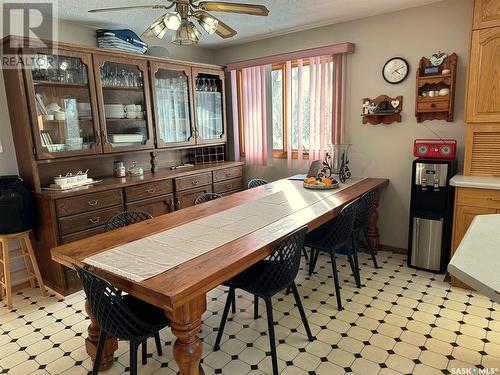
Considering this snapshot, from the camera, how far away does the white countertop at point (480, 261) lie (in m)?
1.05

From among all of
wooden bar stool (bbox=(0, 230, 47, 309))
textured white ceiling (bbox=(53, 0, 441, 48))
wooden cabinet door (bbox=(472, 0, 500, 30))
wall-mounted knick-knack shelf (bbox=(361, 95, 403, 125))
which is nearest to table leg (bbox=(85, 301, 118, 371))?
wooden bar stool (bbox=(0, 230, 47, 309))

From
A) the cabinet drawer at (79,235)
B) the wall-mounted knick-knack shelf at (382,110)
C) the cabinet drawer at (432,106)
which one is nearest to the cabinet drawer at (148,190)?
the cabinet drawer at (79,235)

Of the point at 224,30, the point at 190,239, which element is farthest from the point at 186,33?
the point at 190,239

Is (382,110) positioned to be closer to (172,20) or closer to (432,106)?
(432,106)

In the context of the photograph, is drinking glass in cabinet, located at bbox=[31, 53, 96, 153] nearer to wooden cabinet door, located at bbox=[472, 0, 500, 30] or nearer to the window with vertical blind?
the window with vertical blind

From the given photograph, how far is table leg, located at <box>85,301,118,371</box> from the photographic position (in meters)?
1.94

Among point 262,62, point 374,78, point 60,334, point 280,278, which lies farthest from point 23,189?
point 374,78

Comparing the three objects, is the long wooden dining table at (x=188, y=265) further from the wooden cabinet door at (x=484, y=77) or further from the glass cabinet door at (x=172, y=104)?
the glass cabinet door at (x=172, y=104)

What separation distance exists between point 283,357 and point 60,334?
159 cm

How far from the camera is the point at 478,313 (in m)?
2.46

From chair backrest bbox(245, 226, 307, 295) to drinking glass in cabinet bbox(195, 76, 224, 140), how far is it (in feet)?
8.55

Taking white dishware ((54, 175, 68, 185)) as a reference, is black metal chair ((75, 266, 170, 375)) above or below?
below

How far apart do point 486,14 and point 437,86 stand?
660 mm

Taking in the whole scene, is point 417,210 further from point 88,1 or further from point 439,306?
point 88,1
